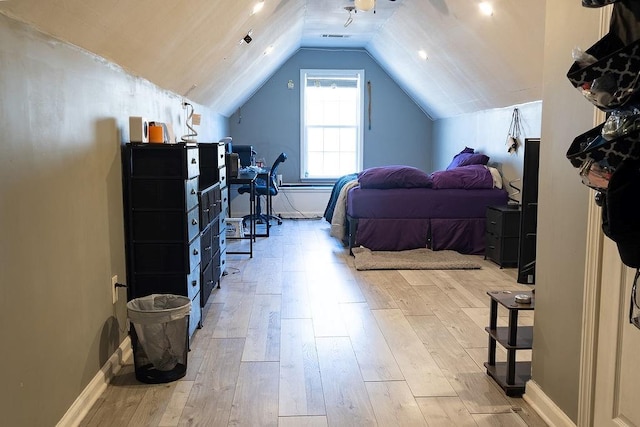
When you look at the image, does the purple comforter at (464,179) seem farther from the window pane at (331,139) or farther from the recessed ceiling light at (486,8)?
the window pane at (331,139)

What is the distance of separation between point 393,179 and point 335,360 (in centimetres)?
311

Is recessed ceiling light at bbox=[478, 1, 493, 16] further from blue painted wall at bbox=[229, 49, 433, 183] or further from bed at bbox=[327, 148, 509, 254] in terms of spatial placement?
blue painted wall at bbox=[229, 49, 433, 183]

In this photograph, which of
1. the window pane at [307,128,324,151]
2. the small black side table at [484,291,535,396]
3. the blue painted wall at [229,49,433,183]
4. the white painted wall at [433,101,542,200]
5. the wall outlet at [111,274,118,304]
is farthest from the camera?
the window pane at [307,128,324,151]

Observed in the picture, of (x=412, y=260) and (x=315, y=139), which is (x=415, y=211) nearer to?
(x=412, y=260)

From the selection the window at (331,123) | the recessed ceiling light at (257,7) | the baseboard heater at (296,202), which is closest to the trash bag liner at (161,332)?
the recessed ceiling light at (257,7)

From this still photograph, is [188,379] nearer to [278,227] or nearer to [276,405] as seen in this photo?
[276,405]

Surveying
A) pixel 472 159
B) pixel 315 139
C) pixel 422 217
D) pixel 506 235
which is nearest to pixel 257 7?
pixel 422 217

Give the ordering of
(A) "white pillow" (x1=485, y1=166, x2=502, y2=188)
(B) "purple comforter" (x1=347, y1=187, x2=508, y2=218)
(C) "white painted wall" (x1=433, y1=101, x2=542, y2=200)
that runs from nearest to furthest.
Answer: (C) "white painted wall" (x1=433, y1=101, x2=542, y2=200)
(B) "purple comforter" (x1=347, y1=187, x2=508, y2=218)
(A) "white pillow" (x1=485, y1=166, x2=502, y2=188)

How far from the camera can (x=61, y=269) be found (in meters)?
2.23

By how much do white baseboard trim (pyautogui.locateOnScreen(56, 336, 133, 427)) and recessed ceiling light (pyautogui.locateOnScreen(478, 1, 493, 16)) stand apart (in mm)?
3657

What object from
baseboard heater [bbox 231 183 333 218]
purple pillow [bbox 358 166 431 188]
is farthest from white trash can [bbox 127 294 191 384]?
baseboard heater [bbox 231 183 333 218]

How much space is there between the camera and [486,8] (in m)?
4.57

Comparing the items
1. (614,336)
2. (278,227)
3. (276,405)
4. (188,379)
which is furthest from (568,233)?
(278,227)

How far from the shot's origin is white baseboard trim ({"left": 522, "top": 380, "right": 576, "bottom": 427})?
2307 mm
